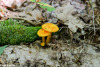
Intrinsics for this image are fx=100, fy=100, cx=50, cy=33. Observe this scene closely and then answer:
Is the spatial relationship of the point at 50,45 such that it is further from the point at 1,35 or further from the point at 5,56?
the point at 1,35

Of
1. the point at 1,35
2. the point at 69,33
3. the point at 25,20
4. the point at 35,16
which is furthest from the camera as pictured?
the point at 35,16

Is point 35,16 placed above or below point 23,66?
above

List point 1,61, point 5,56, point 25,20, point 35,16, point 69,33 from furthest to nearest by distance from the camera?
point 35,16
point 25,20
point 69,33
point 5,56
point 1,61

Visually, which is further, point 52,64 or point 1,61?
point 52,64

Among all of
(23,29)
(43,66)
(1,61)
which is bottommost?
(43,66)

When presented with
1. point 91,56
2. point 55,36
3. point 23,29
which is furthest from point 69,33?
point 23,29

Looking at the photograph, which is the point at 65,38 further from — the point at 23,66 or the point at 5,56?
the point at 5,56
